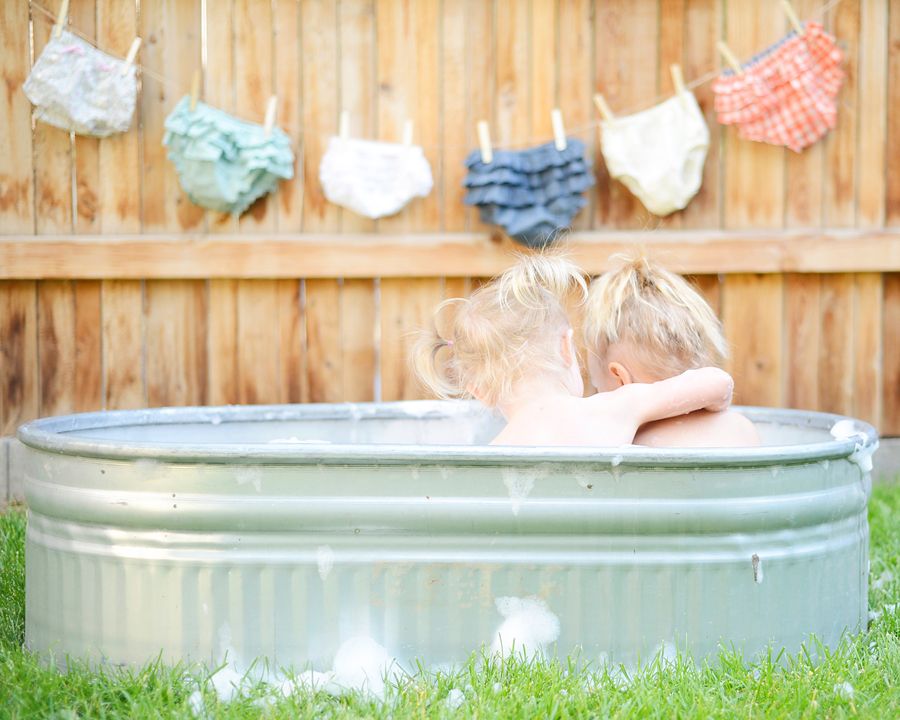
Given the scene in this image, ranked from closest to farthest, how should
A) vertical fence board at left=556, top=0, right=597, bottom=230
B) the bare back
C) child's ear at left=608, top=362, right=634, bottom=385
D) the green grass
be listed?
the green grass, the bare back, child's ear at left=608, top=362, right=634, bottom=385, vertical fence board at left=556, top=0, right=597, bottom=230

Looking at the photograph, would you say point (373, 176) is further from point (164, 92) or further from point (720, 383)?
point (720, 383)

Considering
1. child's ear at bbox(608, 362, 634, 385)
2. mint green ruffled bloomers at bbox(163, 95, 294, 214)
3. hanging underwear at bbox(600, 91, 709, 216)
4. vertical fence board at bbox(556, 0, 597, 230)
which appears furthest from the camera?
vertical fence board at bbox(556, 0, 597, 230)

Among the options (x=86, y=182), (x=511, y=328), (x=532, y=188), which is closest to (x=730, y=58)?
(x=532, y=188)

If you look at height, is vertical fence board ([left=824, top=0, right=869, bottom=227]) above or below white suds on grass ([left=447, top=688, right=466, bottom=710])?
above

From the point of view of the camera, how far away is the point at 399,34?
359 centimetres

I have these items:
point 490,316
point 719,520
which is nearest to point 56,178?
point 490,316

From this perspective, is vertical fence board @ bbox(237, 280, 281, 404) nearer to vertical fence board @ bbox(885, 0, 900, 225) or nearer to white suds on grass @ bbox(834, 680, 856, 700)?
vertical fence board @ bbox(885, 0, 900, 225)

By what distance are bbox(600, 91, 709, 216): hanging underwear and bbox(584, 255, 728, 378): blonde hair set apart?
1375 mm

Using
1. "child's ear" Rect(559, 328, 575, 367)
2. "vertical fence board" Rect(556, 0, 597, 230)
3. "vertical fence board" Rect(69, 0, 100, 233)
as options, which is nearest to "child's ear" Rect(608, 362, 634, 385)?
"child's ear" Rect(559, 328, 575, 367)

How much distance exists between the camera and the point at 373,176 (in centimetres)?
349

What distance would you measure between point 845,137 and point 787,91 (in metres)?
0.29

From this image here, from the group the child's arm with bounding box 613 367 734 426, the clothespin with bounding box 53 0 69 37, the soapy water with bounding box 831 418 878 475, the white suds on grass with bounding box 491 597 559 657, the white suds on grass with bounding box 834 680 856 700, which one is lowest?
the white suds on grass with bounding box 834 680 856 700

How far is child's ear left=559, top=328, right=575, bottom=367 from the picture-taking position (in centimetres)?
212

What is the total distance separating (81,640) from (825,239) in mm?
2668
